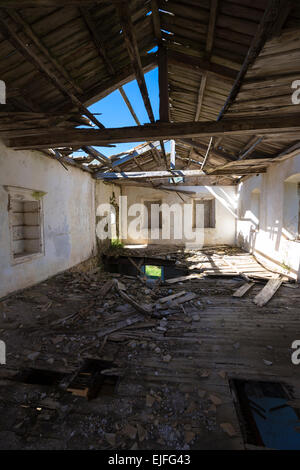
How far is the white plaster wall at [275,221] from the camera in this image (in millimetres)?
6440

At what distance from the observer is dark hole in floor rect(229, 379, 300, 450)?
2066 millimetres

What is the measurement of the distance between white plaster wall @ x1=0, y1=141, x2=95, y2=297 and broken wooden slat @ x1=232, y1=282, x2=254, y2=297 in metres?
5.22

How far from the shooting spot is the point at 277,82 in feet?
9.71

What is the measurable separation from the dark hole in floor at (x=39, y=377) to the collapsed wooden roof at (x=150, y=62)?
12.2ft

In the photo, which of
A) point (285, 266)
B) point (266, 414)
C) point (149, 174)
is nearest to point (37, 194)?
point (149, 174)

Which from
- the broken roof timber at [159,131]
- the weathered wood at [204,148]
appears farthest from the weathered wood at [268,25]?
the weathered wood at [204,148]

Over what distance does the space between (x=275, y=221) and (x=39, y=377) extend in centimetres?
754

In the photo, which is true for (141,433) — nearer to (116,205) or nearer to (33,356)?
(33,356)

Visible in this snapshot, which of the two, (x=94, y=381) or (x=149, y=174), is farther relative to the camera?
(x=149, y=174)

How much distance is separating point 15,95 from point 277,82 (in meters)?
3.97

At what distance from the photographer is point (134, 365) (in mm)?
2980

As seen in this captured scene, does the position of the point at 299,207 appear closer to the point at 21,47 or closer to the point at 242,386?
the point at 242,386

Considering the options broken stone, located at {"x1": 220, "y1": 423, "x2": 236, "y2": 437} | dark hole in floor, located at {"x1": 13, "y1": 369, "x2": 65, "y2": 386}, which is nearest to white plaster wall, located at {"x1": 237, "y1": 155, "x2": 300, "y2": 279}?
broken stone, located at {"x1": 220, "y1": 423, "x2": 236, "y2": 437}

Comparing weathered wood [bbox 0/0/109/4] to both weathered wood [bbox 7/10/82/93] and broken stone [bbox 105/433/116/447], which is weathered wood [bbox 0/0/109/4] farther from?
broken stone [bbox 105/433/116/447]
